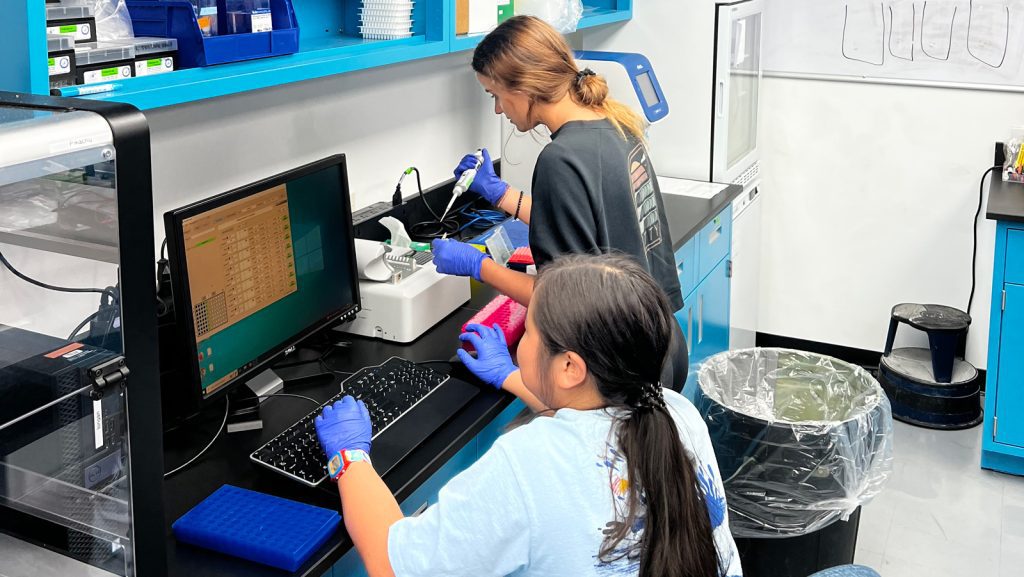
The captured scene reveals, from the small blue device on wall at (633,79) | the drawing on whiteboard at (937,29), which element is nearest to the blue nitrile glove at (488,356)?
the small blue device on wall at (633,79)

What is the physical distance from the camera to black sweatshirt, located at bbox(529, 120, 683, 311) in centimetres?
195

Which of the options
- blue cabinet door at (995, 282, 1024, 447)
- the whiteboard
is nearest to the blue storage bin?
blue cabinet door at (995, 282, 1024, 447)

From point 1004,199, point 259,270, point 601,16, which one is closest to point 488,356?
point 259,270

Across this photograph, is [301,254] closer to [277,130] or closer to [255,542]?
[277,130]

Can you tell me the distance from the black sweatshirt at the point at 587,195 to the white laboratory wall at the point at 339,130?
0.76 metres

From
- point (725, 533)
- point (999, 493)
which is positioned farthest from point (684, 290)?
point (725, 533)

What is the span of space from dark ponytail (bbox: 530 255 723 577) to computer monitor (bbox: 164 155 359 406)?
0.67 metres

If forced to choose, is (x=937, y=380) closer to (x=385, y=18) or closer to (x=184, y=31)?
(x=385, y=18)

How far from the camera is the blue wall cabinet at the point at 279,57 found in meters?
1.36

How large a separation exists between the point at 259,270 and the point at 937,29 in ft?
9.46

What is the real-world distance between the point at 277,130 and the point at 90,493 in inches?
55.4

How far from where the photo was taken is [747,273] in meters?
3.92

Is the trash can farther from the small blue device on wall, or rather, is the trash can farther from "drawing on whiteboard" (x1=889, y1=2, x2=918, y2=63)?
"drawing on whiteboard" (x1=889, y1=2, x2=918, y2=63)

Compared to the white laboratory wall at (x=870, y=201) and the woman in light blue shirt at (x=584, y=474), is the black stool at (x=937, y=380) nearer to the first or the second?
the white laboratory wall at (x=870, y=201)
